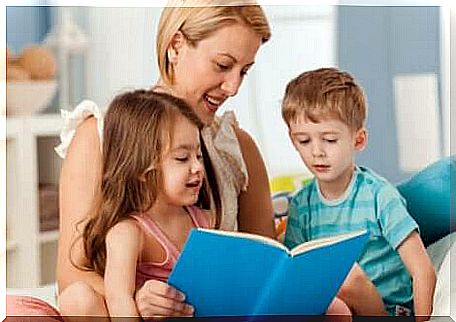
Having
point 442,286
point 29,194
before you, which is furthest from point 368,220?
point 29,194

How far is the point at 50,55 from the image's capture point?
1.43m

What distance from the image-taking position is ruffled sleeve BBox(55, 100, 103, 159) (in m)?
1.41

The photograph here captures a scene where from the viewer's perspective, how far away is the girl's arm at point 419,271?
1454mm

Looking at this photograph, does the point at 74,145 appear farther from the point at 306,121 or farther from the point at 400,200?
the point at 400,200

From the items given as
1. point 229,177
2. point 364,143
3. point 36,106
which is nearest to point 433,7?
point 364,143

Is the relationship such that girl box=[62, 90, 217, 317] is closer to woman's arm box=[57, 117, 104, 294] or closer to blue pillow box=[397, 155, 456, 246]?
woman's arm box=[57, 117, 104, 294]

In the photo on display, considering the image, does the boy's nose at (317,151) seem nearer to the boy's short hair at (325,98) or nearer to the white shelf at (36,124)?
the boy's short hair at (325,98)

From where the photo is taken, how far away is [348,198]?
145 centimetres

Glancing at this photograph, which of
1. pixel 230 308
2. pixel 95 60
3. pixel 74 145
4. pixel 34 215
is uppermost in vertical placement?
pixel 95 60

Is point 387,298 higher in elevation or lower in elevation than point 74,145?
lower

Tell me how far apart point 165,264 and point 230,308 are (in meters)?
0.12

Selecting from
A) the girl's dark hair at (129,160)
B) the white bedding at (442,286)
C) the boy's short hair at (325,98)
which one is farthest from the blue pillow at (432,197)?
the girl's dark hair at (129,160)

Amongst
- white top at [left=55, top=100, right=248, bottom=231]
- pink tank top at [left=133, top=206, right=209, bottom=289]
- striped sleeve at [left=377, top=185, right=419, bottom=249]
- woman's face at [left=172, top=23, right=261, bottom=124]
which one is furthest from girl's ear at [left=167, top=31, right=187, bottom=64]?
striped sleeve at [left=377, top=185, right=419, bottom=249]

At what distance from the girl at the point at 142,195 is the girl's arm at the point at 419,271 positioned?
1.07 feet
